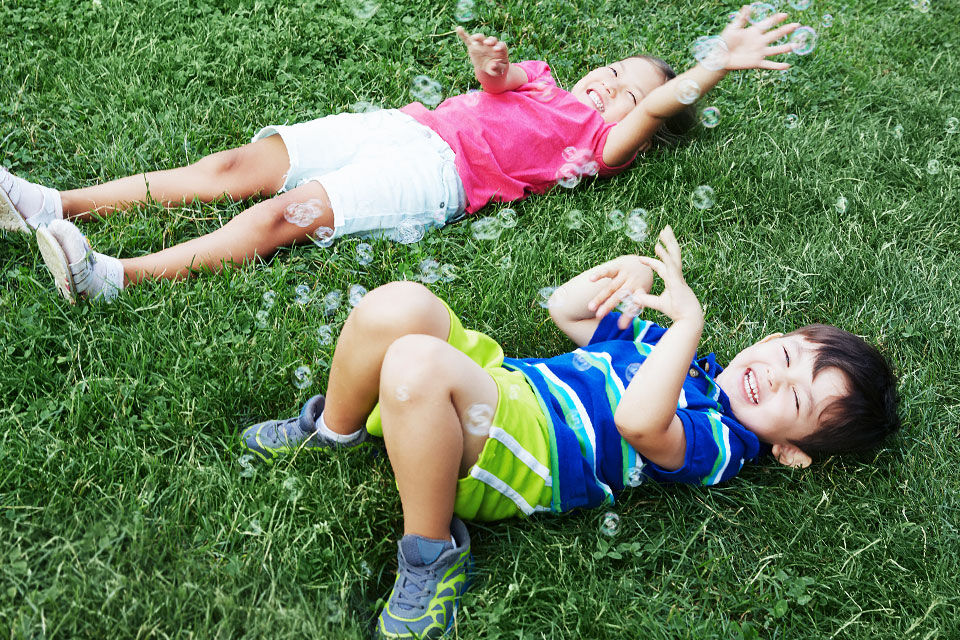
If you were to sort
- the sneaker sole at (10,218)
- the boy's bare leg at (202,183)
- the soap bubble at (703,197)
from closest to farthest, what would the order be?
the sneaker sole at (10,218) < the boy's bare leg at (202,183) < the soap bubble at (703,197)

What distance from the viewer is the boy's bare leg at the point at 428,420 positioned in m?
2.08

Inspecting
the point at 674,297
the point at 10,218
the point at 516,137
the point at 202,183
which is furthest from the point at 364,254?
the point at 674,297

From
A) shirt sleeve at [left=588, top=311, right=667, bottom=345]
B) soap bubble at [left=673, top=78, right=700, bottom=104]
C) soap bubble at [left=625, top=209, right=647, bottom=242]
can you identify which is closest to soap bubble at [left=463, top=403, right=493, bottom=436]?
shirt sleeve at [left=588, top=311, right=667, bottom=345]

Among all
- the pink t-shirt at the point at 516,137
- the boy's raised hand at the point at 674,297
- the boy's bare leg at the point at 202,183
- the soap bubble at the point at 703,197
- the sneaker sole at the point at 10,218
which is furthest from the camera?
the soap bubble at the point at 703,197

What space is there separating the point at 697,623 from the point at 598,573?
0.99 feet

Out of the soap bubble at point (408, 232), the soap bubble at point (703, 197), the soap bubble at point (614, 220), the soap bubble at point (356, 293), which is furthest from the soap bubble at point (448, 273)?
the soap bubble at point (703, 197)

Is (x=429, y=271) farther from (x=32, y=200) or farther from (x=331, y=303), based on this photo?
(x=32, y=200)

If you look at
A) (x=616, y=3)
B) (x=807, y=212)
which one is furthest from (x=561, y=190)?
(x=616, y=3)

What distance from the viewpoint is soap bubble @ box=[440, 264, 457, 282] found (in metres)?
3.21

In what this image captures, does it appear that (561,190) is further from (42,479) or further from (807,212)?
(42,479)

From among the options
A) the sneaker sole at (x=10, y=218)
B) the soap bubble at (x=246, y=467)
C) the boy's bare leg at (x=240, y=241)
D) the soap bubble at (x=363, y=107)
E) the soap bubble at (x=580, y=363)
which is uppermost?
the sneaker sole at (x=10, y=218)

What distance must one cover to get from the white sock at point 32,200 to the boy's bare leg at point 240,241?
0.40 metres

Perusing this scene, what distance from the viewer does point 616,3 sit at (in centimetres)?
486

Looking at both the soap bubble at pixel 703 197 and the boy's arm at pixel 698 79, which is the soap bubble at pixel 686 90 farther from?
the soap bubble at pixel 703 197
